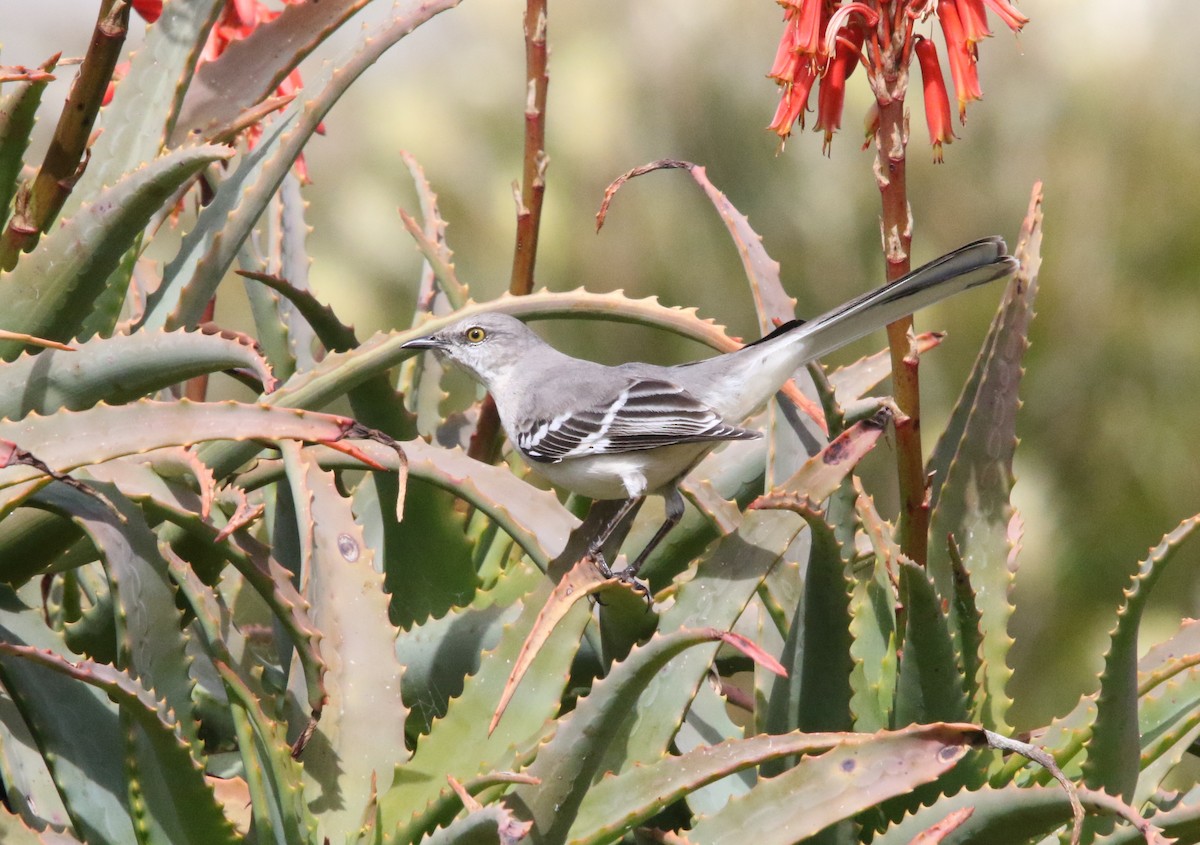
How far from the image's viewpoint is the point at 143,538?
5.21 feet

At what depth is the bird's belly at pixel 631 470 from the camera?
86.7 inches

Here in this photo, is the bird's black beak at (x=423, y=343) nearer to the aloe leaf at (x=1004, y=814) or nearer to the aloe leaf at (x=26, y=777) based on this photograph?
the aloe leaf at (x=26, y=777)

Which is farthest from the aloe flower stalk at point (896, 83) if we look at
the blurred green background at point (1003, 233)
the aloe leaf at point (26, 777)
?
the blurred green background at point (1003, 233)

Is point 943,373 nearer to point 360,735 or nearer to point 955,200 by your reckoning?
point 955,200

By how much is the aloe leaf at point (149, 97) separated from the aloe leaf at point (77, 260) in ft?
1.15

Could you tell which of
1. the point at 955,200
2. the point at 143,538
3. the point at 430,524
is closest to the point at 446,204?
the point at 955,200

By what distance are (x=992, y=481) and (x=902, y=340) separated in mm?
371

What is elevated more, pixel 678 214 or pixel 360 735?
pixel 678 214

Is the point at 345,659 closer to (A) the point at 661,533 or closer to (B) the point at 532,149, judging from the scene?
(A) the point at 661,533

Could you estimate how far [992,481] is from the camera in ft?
6.50

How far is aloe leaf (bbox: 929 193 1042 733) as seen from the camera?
6.39ft

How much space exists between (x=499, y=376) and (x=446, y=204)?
3190 mm

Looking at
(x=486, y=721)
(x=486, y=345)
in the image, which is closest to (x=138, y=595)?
(x=486, y=721)

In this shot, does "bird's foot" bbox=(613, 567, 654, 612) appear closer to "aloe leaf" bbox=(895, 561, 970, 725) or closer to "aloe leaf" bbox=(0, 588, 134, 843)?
"aloe leaf" bbox=(895, 561, 970, 725)
